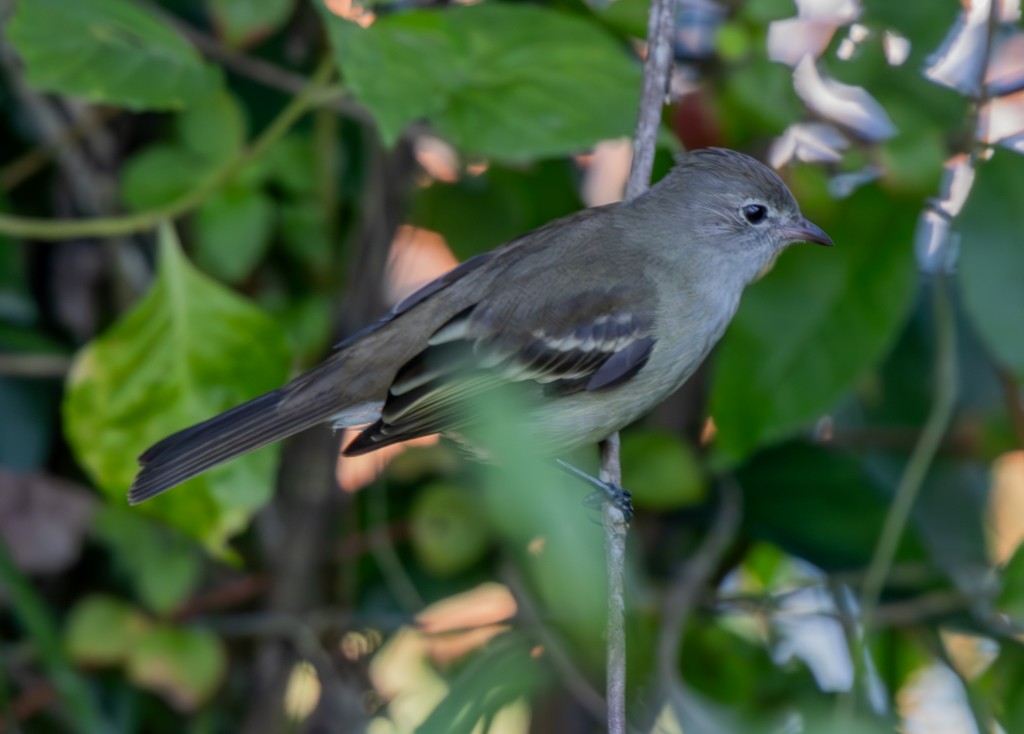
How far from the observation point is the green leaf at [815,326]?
2.73 metres

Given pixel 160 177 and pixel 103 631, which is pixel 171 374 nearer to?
pixel 160 177

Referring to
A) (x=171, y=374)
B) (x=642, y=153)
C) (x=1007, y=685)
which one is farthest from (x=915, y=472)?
(x=171, y=374)

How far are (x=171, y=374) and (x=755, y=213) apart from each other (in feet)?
4.68

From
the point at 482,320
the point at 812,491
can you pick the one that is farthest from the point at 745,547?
the point at 482,320

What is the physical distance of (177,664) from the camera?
9.91 feet

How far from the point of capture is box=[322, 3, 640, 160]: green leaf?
93.0 inches

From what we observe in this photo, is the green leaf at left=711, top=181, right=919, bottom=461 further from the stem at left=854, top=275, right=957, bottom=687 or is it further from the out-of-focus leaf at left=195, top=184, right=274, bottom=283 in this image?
the out-of-focus leaf at left=195, top=184, right=274, bottom=283

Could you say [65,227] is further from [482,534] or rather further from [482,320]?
[482,534]

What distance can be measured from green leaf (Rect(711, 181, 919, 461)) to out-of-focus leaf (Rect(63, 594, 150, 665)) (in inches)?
59.4

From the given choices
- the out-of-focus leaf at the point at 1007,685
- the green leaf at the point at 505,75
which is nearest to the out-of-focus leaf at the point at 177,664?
the green leaf at the point at 505,75

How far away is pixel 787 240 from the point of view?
297cm

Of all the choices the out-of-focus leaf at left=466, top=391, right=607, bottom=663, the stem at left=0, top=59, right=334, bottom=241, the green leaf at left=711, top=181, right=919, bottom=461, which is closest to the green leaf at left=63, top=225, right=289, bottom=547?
the stem at left=0, top=59, right=334, bottom=241

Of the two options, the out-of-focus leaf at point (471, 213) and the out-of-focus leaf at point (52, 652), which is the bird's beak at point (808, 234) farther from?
the out-of-focus leaf at point (52, 652)

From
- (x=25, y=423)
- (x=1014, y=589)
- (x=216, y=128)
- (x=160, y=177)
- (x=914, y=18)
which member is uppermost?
(x=914, y=18)
